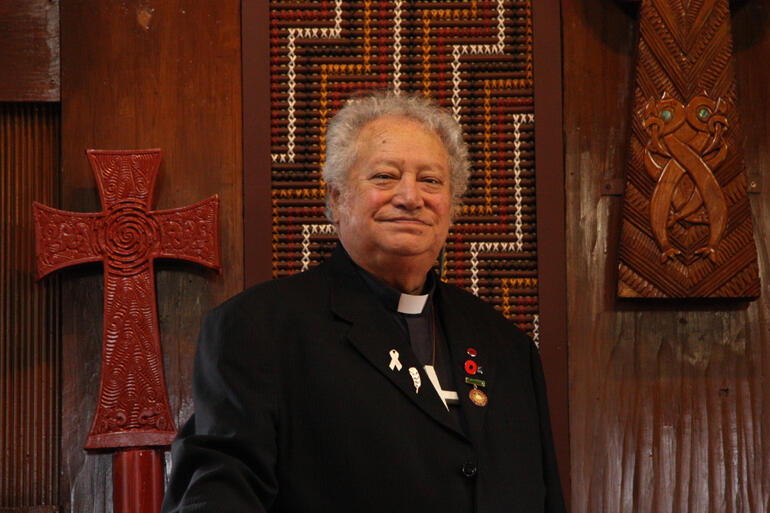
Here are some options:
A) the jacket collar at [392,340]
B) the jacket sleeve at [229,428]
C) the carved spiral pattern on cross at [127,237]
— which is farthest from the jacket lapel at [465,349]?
the carved spiral pattern on cross at [127,237]

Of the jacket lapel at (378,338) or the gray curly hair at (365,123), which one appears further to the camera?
the gray curly hair at (365,123)

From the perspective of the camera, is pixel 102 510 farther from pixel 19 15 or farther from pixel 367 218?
pixel 19 15

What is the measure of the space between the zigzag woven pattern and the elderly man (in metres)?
0.56

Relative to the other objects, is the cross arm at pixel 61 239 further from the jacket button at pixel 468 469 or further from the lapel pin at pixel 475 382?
the jacket button at pixel 468 469

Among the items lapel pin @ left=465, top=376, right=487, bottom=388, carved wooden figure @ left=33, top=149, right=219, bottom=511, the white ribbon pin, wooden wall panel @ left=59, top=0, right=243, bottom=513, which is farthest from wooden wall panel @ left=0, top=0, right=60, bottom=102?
lapel pin @ left=465, top=376, right=487, bottom=388

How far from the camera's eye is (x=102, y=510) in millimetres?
2604

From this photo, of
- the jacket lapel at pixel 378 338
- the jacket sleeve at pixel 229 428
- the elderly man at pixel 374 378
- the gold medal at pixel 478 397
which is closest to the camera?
the jacket sleeve at pixel 229 428

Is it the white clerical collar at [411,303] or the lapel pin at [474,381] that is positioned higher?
the white clerical collar at [411,303]

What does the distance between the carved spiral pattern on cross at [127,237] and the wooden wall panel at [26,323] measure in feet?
0.80

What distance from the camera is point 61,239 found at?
2.60 m

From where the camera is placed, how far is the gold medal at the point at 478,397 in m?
1.96

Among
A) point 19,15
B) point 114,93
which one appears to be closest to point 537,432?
point 114,93

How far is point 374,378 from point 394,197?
41 centimetres

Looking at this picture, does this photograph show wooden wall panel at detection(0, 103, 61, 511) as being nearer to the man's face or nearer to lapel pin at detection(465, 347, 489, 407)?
the man's face
